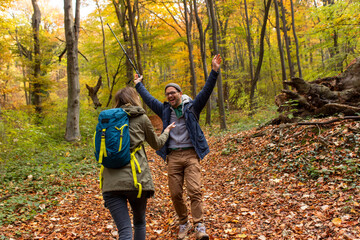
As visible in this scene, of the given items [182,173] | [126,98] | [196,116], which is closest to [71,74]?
[196,116]

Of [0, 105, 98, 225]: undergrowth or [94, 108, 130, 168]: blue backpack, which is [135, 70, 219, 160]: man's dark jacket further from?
[0, 105, 98, 225]: undergrowth

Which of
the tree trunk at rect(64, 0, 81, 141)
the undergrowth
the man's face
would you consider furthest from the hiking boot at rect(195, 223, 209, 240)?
the tree trunk at rect(64, 0, 81, 141)

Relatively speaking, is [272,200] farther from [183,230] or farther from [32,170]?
[32,170]

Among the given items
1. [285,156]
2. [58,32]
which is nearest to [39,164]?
[285,156]

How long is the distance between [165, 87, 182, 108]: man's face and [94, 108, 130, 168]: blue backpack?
4.11 ft

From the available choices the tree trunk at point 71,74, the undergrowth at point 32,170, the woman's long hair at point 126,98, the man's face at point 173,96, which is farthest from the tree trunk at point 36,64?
the woman's long hair at point 126,98

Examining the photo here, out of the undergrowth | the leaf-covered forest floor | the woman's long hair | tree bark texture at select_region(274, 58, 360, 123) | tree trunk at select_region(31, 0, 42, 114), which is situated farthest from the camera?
tree trunk at select_region(31, 0, 42, 114)

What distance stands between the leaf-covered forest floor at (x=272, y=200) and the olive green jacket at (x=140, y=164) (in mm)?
1636

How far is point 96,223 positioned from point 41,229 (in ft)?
2.89

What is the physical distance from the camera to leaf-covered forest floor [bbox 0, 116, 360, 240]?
329 cm

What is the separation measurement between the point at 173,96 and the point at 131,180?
1579mm

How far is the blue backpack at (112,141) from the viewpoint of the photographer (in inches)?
91.2

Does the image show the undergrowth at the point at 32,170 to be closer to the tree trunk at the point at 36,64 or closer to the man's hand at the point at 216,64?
the man's hand at the point at 216,64

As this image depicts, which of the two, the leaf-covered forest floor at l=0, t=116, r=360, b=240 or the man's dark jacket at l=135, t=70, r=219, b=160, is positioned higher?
the man's dark jacket at l=135, t=70, r=219, b=160
